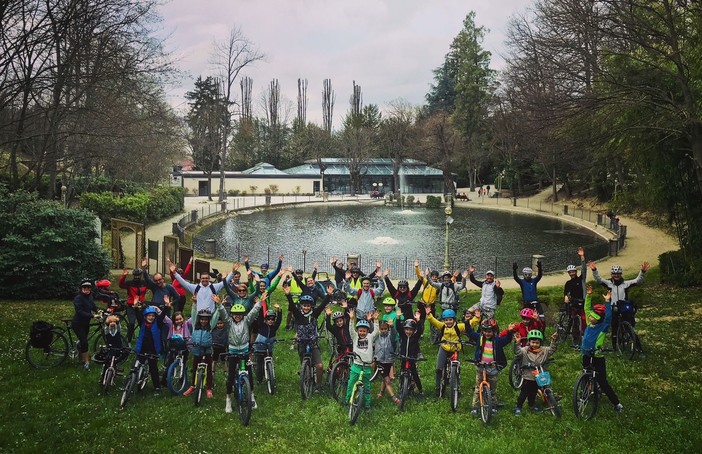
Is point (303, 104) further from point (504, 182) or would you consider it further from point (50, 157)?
point (50, 157)

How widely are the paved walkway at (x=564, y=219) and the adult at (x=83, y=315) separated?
12.9m

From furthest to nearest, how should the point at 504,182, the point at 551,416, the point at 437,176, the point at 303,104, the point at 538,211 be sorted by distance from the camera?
the point at 303,104
the point at 437,176
the point at 504,182
the point at 538,211
the point at 551,416

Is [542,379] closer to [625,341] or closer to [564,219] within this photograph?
[625,341]

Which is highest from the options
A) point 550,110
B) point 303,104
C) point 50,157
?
point 303,104

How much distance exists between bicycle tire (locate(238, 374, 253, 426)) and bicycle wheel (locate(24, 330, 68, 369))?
14.6ft

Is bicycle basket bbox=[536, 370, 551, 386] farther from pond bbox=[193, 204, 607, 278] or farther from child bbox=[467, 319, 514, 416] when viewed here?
pond bbox=[193, 204, 607, 278]

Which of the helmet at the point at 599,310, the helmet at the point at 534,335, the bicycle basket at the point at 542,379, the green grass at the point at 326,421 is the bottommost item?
the green grass at the point at 326,421

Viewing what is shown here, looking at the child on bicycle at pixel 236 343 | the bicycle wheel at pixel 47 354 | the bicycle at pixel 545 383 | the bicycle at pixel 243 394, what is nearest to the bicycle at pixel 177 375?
the child on bicycle at pixel 236 343

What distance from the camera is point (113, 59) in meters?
19.1

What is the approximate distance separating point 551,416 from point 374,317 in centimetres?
336

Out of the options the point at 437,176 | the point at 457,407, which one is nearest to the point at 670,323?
the point at 457,407

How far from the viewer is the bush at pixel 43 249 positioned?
15.9 metres

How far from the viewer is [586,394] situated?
869cm

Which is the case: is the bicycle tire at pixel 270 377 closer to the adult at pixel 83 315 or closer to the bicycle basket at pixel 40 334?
the adult at pixel 83 315
